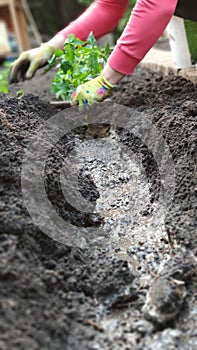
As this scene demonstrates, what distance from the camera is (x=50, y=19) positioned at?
7.82 metres

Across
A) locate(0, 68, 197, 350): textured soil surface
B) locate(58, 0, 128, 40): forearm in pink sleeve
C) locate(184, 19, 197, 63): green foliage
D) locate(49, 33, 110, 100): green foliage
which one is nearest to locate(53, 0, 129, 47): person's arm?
locate(58, 0, 128, 40): forearm in pink sleeve

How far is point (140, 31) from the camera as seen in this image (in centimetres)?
188

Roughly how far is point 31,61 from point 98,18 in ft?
1.29

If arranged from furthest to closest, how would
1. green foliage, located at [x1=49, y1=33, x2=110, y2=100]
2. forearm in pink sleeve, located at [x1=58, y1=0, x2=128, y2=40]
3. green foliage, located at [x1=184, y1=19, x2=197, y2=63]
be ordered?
1. green foliage, located at [x1=184, y1=19, x2=197, y2=63]
2. forearm in pink sleeve, located at [x1=58, y1=0, x2=128, y2=40]
3. green foliage, located at [x1=49, y1=33, x2=110, y2=100]

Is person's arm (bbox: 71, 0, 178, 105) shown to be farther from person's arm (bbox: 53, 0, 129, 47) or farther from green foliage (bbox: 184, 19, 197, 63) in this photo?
green foliage (bbox: 184, 19, 197, 63)

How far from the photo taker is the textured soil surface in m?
1.07

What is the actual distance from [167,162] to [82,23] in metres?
1.05

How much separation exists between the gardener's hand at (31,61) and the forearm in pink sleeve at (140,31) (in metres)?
0.58

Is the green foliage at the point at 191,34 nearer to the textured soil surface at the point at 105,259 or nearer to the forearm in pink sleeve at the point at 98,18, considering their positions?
the forearm in pink sleeve at the point at 98,18

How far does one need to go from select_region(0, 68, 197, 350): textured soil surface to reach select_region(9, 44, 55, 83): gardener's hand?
456 mm

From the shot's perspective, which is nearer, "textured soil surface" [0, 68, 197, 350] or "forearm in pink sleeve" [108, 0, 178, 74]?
"textured soil surface" [0, 68, 197, 350]

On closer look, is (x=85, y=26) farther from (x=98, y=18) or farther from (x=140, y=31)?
(x=140, y=31)

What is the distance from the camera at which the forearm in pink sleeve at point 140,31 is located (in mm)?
1846

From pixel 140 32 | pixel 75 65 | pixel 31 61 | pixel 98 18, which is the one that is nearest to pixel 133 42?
pixel 140 32
